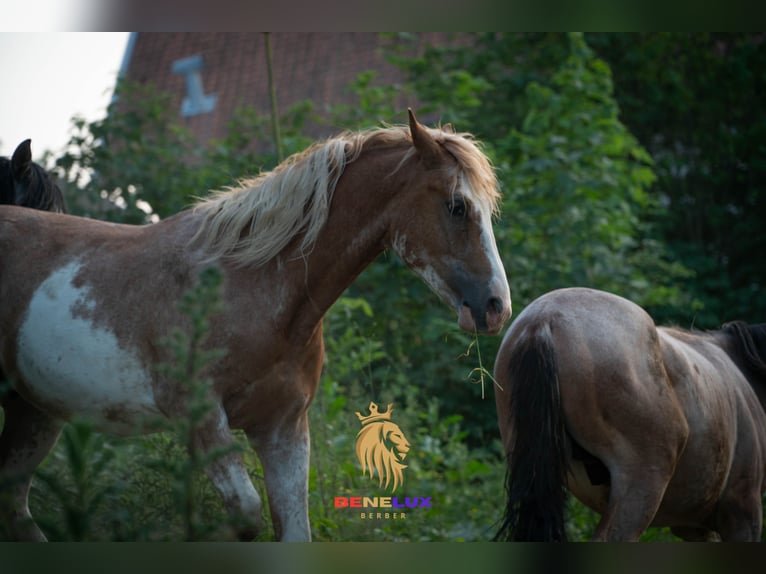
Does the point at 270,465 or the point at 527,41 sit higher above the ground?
the point at 527,41

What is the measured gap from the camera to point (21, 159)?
345cm

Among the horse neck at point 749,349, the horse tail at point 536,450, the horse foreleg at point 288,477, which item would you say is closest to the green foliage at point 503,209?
the horse foreleg at point 288,477

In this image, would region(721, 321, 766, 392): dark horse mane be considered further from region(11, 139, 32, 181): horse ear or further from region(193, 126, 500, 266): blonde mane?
region(11, 139, 32, 181): horse ear

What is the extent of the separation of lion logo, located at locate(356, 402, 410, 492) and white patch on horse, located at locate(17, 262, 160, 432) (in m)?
0.82

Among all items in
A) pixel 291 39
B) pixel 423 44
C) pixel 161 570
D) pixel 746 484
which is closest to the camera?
pixel 161 570

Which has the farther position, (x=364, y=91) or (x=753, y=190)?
(x=364, y=91)

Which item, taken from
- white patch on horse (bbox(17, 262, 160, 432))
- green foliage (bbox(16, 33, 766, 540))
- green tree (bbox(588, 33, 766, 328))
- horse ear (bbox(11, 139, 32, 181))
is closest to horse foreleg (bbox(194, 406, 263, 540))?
white patch on horse (bbox(17, 262, 160, 432))

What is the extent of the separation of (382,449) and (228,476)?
0.67 m

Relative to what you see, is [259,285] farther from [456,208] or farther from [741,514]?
[741,514]

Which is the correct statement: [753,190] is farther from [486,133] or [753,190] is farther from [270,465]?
[270,465]

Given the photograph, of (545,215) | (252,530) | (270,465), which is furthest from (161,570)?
(545,215)

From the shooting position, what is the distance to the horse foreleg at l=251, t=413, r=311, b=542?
302 cm

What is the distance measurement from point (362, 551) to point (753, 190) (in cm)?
395
